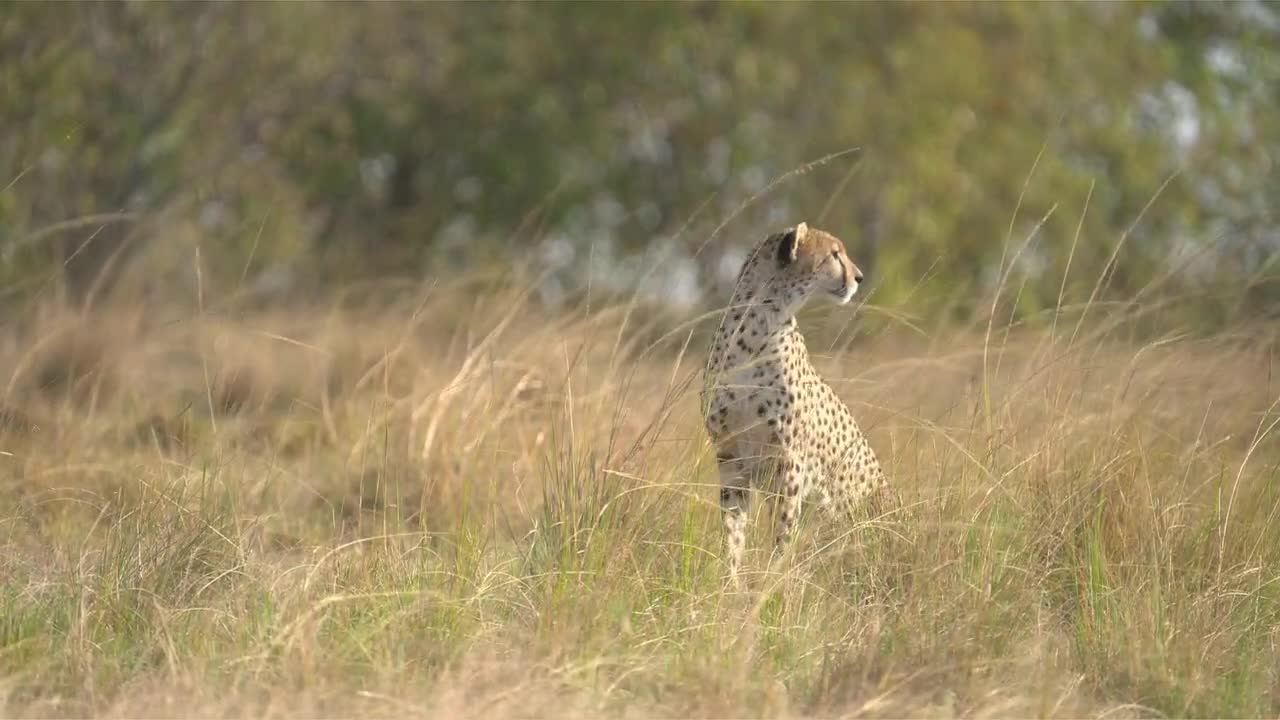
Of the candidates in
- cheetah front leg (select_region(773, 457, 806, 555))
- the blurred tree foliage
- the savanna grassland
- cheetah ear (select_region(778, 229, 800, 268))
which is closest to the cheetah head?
cheetah ear (select_region(778, 229, 800, 268))

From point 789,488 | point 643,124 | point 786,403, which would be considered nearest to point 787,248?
point 786,403

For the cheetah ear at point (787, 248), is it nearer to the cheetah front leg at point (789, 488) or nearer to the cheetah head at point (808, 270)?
the cheetah head at point (808, 270)

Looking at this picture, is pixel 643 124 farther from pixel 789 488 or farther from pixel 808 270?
Answer: pixel 789 488

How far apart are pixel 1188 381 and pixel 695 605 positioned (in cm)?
210

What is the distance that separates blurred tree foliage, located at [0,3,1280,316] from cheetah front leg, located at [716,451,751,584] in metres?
7.87

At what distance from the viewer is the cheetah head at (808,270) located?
5109 mm

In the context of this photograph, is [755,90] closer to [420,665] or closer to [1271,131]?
[1271,131]

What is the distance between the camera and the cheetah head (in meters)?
5.11

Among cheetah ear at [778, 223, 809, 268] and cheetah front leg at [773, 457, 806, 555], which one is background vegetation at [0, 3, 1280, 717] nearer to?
cheetah front leg at [773, 457, 806, 555]

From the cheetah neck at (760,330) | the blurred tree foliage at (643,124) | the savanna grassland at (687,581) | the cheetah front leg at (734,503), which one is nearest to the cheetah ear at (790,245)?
the cheetah neck at (760,330)

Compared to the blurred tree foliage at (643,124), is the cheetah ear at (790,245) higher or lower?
higher

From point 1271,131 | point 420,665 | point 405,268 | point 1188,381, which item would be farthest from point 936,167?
point 420,665

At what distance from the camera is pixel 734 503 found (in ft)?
16.3

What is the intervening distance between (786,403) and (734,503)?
315 mm
